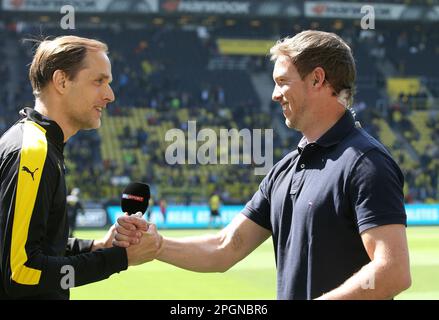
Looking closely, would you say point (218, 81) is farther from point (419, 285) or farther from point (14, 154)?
point (14, 154)

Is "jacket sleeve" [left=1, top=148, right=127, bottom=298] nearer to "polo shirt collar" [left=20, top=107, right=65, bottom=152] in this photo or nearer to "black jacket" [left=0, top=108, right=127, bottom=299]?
"black jacket" [left=0, top=108, right=127, bottom=299]

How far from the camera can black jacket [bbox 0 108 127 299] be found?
3438 mm

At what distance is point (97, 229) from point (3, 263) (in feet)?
81.6

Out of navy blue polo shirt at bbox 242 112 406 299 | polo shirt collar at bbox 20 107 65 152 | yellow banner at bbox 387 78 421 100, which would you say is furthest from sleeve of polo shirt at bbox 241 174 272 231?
yellow banner at bbox 387 78 421 100

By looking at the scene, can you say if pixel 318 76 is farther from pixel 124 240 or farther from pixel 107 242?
pixel 107 242

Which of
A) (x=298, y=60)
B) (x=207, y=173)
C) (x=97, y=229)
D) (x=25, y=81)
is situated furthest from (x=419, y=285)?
(x=25, y=81)

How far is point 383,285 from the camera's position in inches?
129

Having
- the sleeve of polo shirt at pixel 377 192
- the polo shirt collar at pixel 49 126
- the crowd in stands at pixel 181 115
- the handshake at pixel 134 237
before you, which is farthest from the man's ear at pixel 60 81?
the crowd in stands at pixel 181 115

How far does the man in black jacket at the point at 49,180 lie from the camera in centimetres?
344

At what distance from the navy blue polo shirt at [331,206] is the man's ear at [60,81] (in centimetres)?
128

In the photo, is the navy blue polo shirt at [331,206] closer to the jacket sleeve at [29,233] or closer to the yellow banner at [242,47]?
the jacket sleeve at [29,233]

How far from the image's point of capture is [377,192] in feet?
11.2

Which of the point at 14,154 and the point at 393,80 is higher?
the point at 393,80

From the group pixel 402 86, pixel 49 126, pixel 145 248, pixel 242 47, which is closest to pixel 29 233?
pixel 49 126
